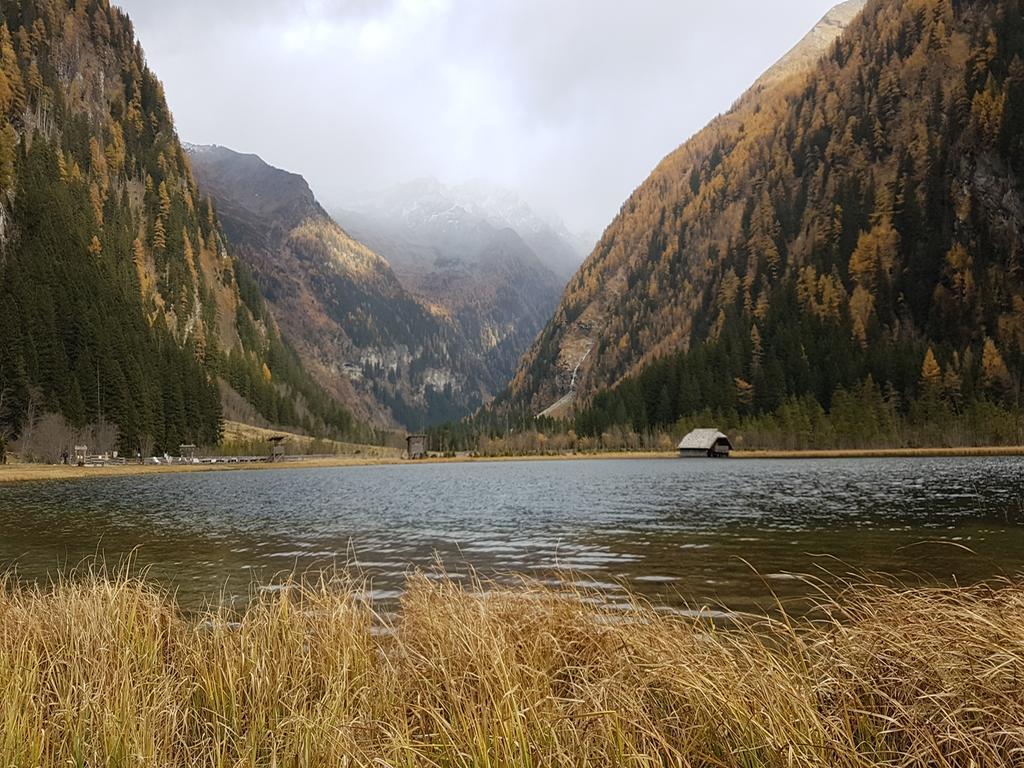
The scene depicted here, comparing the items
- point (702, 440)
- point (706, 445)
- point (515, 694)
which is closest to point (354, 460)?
point (702, 440)

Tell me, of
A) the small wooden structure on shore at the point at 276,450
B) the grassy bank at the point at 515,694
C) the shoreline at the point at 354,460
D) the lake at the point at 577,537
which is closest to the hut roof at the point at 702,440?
the shoreline at the point at 354,460

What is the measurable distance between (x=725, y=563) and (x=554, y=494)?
1515 inches

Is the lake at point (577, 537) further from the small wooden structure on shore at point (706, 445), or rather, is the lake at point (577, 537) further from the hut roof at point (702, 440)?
the hut roof at point (702, 440)

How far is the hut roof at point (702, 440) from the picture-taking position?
159 m

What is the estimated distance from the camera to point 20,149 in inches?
6703

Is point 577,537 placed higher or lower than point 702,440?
higher

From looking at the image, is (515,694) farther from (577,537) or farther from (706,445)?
(706,445)

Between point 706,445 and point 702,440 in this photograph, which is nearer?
point 706,445

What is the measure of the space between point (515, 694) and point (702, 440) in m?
165

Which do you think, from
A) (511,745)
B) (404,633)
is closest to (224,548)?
(404,633)

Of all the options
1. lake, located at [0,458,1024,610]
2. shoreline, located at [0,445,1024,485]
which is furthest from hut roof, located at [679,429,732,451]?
lake, located at [0,458,1024,610]

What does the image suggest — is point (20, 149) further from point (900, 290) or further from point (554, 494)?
point (900, 290)

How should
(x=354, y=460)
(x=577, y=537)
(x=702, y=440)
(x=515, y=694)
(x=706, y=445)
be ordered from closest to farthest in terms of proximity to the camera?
(x=515, y=694) < (x=577, y=537) < (x=706, y=445) < (x=702, y=440) < (x=354, y=460)

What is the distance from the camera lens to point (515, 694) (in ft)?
19.9
